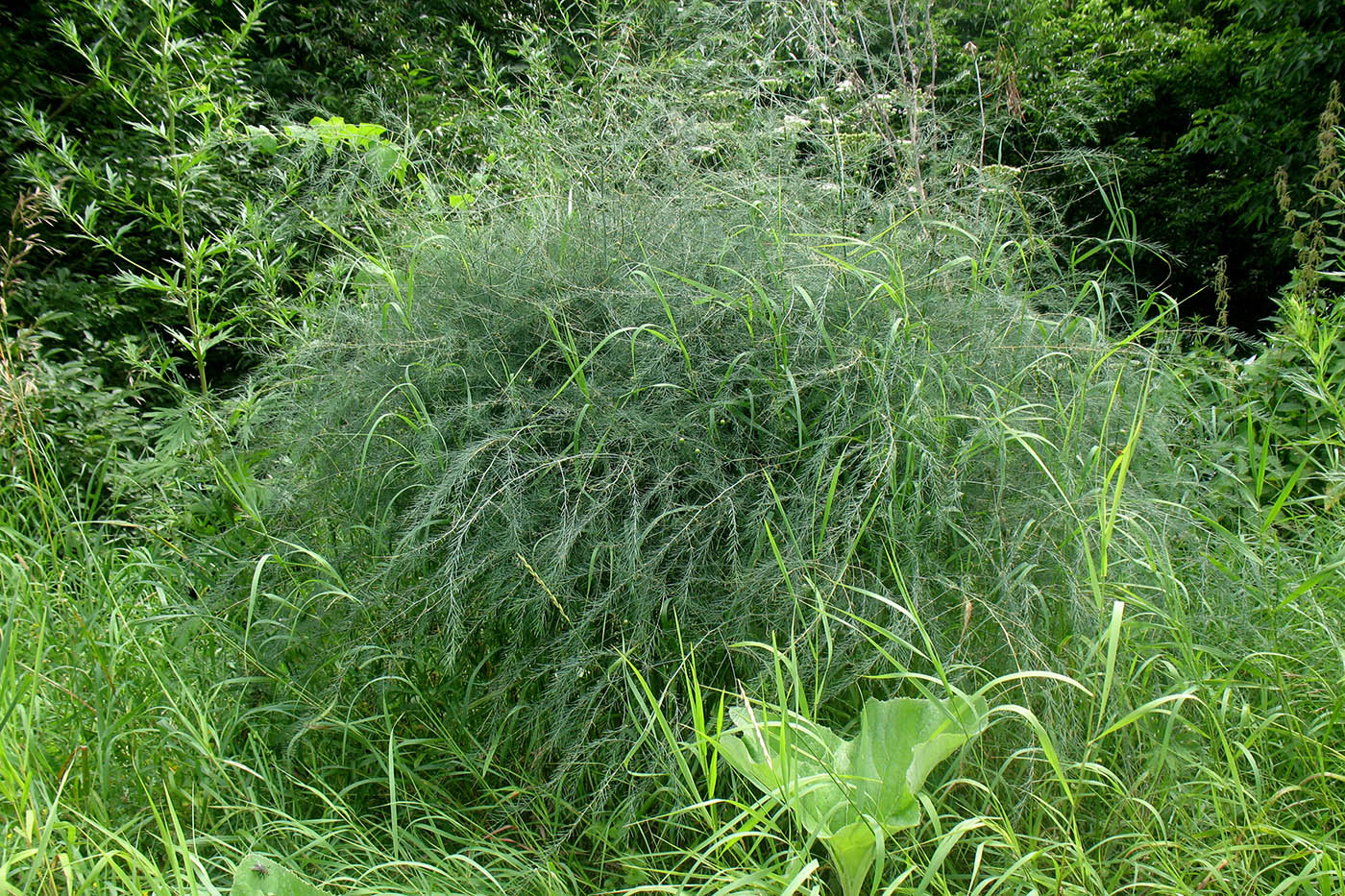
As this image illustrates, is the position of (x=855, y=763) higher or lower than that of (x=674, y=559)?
lower

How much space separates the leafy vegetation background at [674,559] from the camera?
1.82m

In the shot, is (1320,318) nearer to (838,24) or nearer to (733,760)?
(838,24)

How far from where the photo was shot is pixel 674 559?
78.8 inches

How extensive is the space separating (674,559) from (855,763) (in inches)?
21.1

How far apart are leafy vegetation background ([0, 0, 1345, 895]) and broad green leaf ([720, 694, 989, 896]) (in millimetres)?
54

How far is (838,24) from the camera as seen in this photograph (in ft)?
10.9

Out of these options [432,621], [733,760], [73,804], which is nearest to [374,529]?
[432,621]

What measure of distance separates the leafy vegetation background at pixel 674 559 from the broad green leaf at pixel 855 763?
0.18ft

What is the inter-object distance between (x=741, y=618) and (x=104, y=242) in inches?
89.9

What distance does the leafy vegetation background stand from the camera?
182 cm

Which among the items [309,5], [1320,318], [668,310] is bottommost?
[1320,318]

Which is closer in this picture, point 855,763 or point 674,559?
point 855,763

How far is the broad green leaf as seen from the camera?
5.30ft

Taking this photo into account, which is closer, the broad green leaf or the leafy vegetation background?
the broad green leaf
